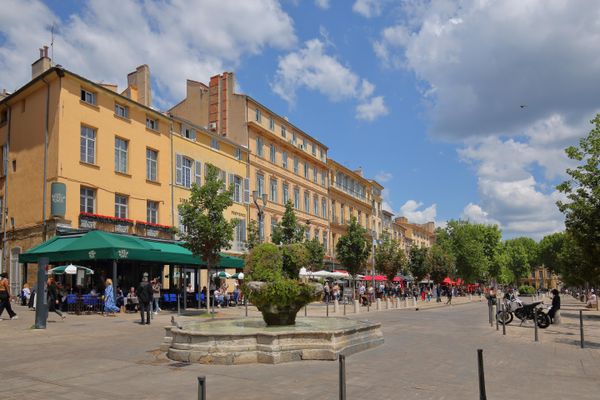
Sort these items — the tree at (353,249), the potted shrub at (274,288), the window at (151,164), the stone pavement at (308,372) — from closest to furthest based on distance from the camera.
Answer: the stone pavement at (308,372)
the potted shrub at (274,288)
the window at (151,164)
the tree at (353,249)

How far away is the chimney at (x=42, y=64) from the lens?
99.6 ft

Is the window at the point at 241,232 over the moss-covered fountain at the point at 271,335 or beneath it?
over

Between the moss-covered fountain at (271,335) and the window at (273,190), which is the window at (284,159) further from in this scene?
the moss-covered fountain at (271,335)

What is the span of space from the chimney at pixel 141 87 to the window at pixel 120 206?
754 cm

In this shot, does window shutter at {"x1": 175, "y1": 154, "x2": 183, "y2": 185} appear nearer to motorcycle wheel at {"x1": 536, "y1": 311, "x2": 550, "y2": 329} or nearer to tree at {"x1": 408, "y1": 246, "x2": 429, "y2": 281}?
motorcycle wheel at {"x1": 536, "y1": 311, "x2": 550, "y2": 329}

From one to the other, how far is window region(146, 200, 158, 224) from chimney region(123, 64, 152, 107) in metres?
6.80

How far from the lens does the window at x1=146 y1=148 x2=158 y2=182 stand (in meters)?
31.7

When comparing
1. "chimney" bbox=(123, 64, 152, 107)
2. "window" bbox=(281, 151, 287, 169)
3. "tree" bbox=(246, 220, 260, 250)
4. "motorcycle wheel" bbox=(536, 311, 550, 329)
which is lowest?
"motorcycle wheel" bbox=(536, 311, 550, 329)

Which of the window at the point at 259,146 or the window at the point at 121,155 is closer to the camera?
the window at the point at 121,155

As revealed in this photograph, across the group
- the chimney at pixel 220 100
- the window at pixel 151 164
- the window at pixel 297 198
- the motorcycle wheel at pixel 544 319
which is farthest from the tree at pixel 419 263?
the motorcycle wheel at pixel 544 319

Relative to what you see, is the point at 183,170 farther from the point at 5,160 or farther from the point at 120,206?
the point at 5,160

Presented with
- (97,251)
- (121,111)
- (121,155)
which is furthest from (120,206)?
(97,251)

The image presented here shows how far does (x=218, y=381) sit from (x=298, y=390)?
1411 mm

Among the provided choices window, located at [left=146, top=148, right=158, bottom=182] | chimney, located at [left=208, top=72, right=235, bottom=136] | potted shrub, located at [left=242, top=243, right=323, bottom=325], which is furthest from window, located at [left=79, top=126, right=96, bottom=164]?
potted shrub, located at [left=242, top=243, right=323, bottom=325]
